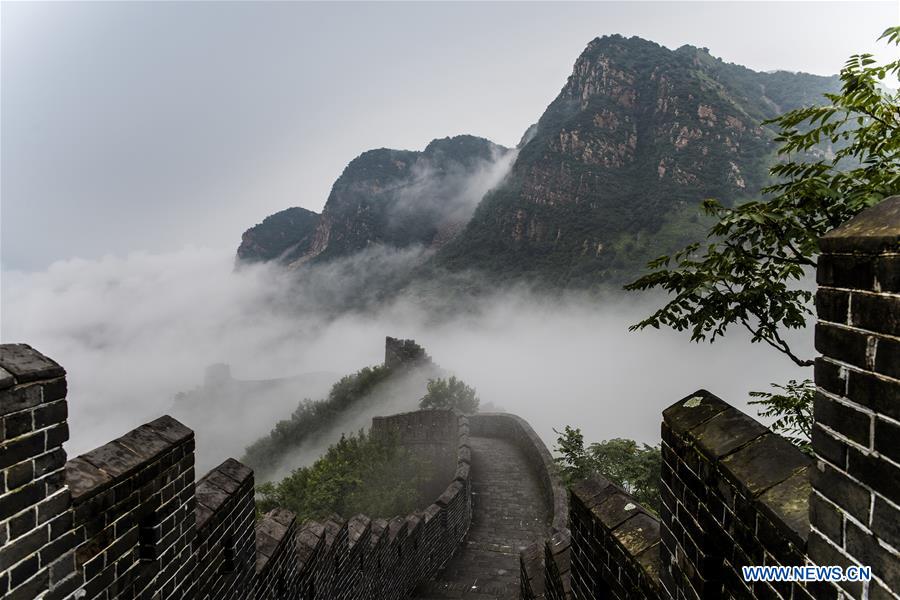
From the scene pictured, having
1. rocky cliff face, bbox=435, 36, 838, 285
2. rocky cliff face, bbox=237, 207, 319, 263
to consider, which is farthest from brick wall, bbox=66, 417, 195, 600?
rocky cliff face, bbox=237, 207, 319, 263

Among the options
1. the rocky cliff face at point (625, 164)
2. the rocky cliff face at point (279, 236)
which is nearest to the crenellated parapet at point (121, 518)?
the rocky cliff face at point (625, 164)

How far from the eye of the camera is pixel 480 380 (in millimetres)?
98438

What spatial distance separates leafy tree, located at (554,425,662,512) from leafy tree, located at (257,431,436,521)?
4.66 m

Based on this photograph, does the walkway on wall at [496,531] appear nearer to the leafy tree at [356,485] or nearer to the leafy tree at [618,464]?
the leafy tree at [618,464]

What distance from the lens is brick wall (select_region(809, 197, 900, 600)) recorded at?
1.27 m

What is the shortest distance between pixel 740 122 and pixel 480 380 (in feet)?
219

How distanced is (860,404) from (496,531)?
1329cm

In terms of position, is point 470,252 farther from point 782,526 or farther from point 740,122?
point 782,526

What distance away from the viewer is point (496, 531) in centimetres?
1314

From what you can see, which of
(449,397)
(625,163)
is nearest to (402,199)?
(625,163)

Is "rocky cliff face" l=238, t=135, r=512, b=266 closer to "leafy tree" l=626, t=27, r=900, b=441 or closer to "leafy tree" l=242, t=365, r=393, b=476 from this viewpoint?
"leafy tree" l=242, t=365, r=393, b=476

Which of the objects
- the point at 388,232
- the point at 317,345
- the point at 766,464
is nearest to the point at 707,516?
the point at 766,464

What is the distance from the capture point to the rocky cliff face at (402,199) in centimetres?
14625

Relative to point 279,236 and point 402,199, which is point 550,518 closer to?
point 402,199
